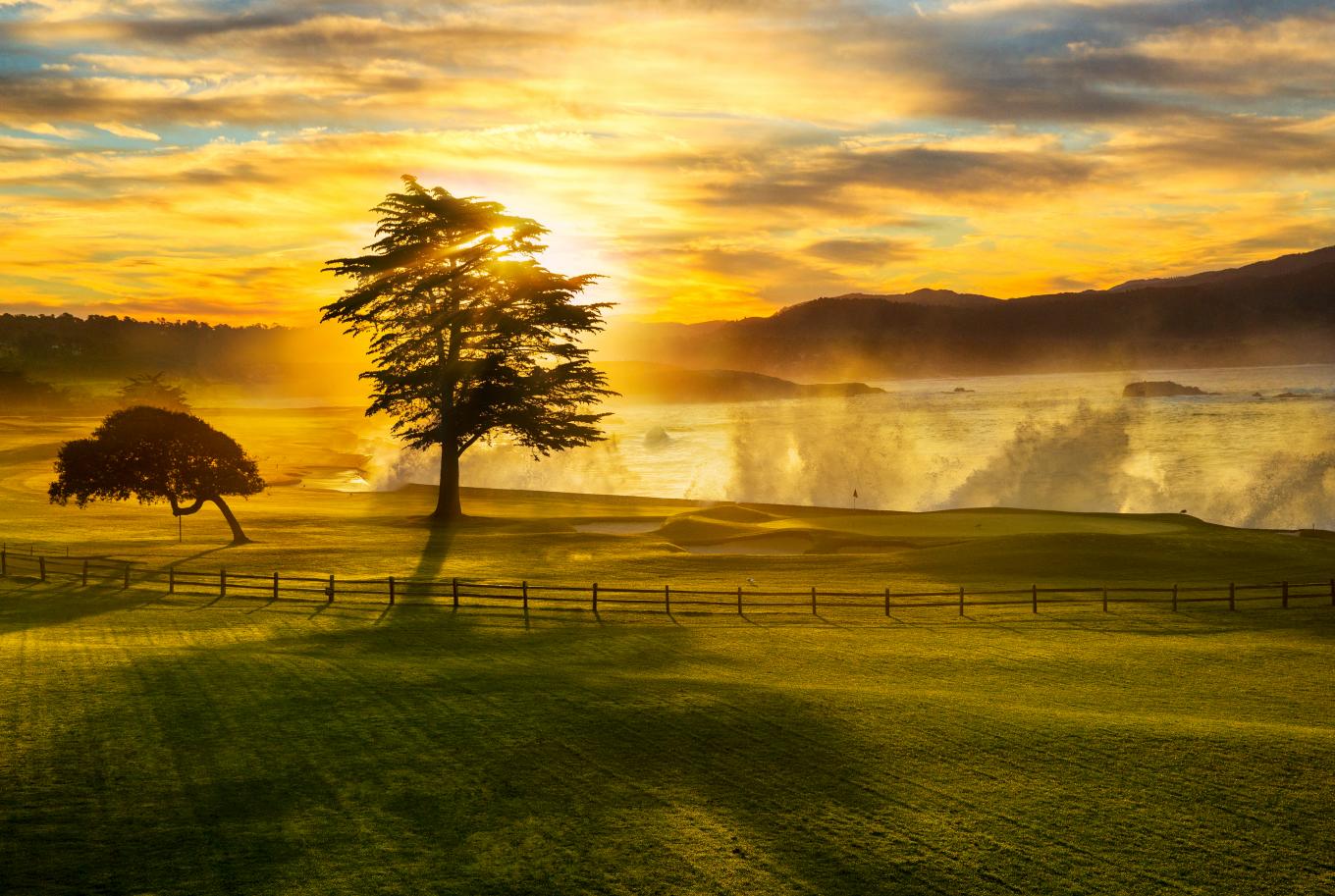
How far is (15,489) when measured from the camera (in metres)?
78.0

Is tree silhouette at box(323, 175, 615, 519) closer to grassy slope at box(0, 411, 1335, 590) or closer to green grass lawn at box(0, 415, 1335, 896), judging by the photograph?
grassy slope at box(0, 411, 1335, 590)

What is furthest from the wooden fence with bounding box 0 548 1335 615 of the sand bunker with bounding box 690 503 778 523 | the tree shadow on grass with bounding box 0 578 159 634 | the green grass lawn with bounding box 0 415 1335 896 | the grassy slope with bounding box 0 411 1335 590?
the sand bunker with bounding box 690 503 778 523

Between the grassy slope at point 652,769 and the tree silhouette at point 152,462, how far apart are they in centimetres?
2345

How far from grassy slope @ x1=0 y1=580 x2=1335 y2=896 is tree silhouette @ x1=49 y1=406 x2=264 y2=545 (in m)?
Result: 23.5

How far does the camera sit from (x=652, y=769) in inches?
754

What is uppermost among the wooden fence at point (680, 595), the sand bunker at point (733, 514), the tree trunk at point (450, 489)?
the tree trunk at point (450, 489)

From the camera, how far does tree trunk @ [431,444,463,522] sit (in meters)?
62.9

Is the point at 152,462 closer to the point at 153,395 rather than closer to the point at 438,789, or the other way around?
Result: the point at 438,789

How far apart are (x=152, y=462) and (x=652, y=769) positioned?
4108 cm

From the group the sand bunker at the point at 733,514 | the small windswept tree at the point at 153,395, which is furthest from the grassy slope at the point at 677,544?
the small windswept tree at the point at 153,395

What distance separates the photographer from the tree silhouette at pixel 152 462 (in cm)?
5125

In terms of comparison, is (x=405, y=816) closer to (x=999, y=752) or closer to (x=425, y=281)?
(x=999, y=752)

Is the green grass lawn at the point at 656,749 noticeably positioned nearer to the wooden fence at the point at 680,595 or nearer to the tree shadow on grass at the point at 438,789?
the tree shadow on grass at the point at 438,789

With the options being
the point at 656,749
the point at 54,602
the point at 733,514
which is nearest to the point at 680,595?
the point at 656,749
